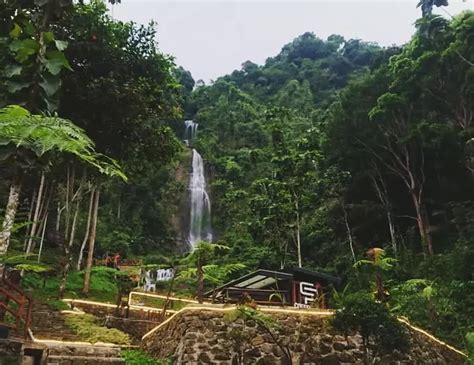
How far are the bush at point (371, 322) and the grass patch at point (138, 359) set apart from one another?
3397 mm

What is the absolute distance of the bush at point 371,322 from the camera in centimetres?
884

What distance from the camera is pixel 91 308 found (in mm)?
14336

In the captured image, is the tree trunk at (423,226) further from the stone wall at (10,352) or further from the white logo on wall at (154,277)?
the stone wall at (10,352)

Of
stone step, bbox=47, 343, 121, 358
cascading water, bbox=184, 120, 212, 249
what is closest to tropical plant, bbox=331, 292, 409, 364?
stone step, bbox=47, 343, 121, 358

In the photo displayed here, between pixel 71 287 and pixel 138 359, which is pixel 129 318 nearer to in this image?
pixel 71 287

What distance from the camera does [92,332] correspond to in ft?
34.0

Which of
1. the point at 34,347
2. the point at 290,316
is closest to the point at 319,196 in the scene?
the point at 290,316

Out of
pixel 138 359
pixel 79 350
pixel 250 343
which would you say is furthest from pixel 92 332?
pixel 250 343

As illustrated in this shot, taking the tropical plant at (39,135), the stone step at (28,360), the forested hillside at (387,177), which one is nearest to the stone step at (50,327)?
the stone step at (28,360)

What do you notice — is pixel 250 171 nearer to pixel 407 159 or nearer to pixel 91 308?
pixel 407 159

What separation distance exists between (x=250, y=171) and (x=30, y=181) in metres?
16.8

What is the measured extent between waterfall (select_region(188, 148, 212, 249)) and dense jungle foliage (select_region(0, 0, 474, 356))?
75 cm

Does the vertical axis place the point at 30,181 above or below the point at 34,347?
above

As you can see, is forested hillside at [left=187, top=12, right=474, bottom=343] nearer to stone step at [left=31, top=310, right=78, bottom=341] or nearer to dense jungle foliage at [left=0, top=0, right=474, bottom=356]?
dense jungle foliage at [left=0, top=0, right=474, bottom=356]
